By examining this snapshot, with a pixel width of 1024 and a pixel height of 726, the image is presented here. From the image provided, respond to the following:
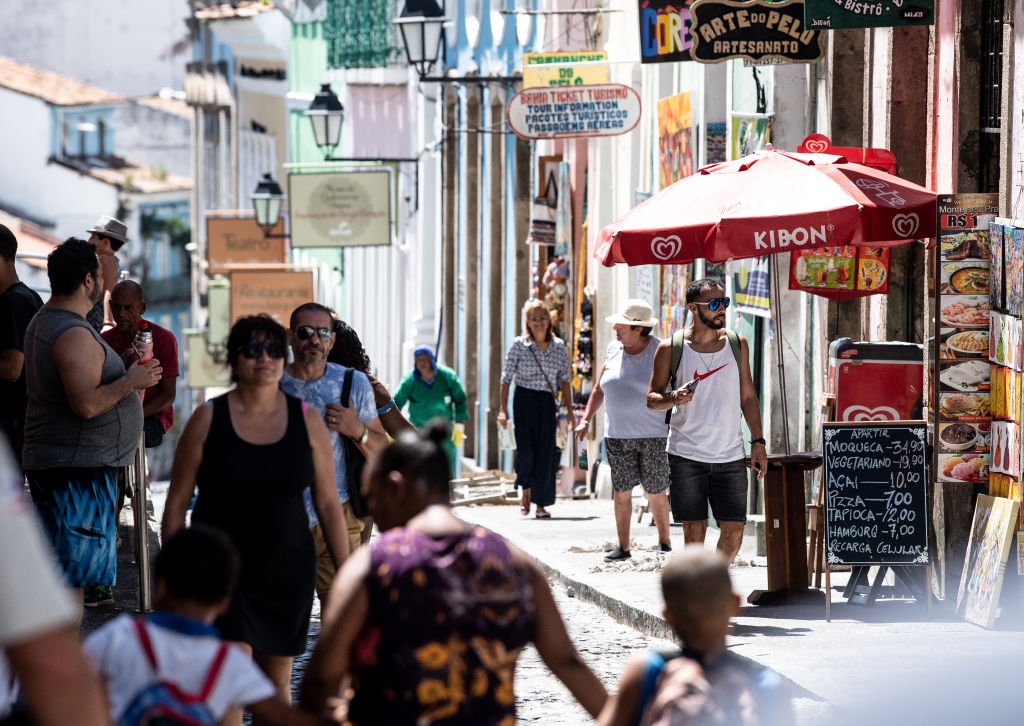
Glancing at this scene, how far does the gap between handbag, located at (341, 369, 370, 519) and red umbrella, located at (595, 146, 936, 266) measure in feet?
10.4

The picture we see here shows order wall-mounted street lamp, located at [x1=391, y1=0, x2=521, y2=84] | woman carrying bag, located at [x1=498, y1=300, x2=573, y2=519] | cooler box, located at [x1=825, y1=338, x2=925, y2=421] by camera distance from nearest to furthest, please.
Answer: cooler box, located at [x1=825, y1=338, x2=925, y2=421]
woman carrying bag, located at [x1=498, y1=300, x2=573, y2=519]
wall-mounted street lamp, located at [x1=391, y1=0, x2=521, y2=84]

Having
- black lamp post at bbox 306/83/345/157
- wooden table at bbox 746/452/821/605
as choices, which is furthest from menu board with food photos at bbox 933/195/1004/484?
black lamp post at bbox 306/83/345/157

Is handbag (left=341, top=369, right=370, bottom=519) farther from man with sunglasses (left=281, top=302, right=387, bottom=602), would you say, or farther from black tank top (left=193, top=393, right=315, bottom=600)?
black tank top (left=193, top=393, right=315, bottom=600)

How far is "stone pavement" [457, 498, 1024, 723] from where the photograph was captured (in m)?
8.16

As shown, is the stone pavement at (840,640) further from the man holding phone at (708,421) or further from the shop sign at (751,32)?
the shop sign at (751,32)

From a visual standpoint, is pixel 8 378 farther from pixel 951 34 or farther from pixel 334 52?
pixel 334 52

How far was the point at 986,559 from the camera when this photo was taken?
1036 cm

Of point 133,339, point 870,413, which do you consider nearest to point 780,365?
point 870,413

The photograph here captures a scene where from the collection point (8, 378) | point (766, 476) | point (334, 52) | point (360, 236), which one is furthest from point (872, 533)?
point (334, 52)

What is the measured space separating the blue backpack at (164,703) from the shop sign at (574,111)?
14.7 metres

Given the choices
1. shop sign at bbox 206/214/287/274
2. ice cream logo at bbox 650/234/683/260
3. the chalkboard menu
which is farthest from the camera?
shop sign at bbox 206/214/287/274

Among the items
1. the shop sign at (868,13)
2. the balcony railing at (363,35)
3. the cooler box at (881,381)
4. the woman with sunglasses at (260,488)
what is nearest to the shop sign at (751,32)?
the shop sign at (868,13)

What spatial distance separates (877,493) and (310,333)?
145 inches

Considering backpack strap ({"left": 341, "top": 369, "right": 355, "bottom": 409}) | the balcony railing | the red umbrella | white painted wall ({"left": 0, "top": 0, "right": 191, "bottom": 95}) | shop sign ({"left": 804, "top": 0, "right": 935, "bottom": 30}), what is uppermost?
white painted wall ({"left": 0, "top": 0, "right": 191, "bottom": 95})
